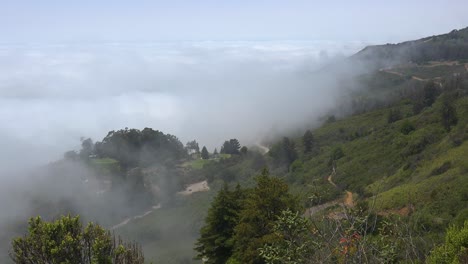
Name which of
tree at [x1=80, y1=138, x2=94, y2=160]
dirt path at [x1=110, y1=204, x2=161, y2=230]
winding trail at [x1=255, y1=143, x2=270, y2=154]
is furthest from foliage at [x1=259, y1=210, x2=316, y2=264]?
tree at [x1=80, y1=138, x2=94, y2=160]

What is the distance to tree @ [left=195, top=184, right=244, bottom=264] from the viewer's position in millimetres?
18438

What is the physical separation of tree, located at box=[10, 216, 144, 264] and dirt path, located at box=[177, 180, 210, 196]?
45.0 m

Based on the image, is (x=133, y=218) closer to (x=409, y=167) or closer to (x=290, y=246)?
(x=409, y=167)

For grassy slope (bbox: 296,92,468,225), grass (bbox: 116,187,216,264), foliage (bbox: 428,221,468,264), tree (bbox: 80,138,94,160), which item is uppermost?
foliage (bbox: 428,221,468,264)

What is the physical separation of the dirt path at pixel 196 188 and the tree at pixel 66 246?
148ft

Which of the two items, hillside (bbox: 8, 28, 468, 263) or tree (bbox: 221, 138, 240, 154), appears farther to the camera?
tree (bbox: 221, 138, 240, 154)

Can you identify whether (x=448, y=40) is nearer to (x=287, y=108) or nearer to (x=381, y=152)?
(x=287, y=108)

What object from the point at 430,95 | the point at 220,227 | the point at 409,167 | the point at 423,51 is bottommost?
the point at 409,167

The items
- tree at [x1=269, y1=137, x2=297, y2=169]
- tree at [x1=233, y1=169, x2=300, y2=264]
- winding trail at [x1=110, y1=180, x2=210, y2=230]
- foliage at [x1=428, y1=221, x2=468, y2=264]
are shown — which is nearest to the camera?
foliage at [x1=428, y1=221, x2=468, y2=264]

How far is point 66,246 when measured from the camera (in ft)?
36.7

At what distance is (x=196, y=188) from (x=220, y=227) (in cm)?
4153

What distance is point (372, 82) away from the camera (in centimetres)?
10456

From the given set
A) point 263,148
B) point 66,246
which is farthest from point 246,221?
point 263,148

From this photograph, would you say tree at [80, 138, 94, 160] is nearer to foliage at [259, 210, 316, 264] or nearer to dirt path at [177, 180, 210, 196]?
dirt path at [177, 180, 210, 196]
